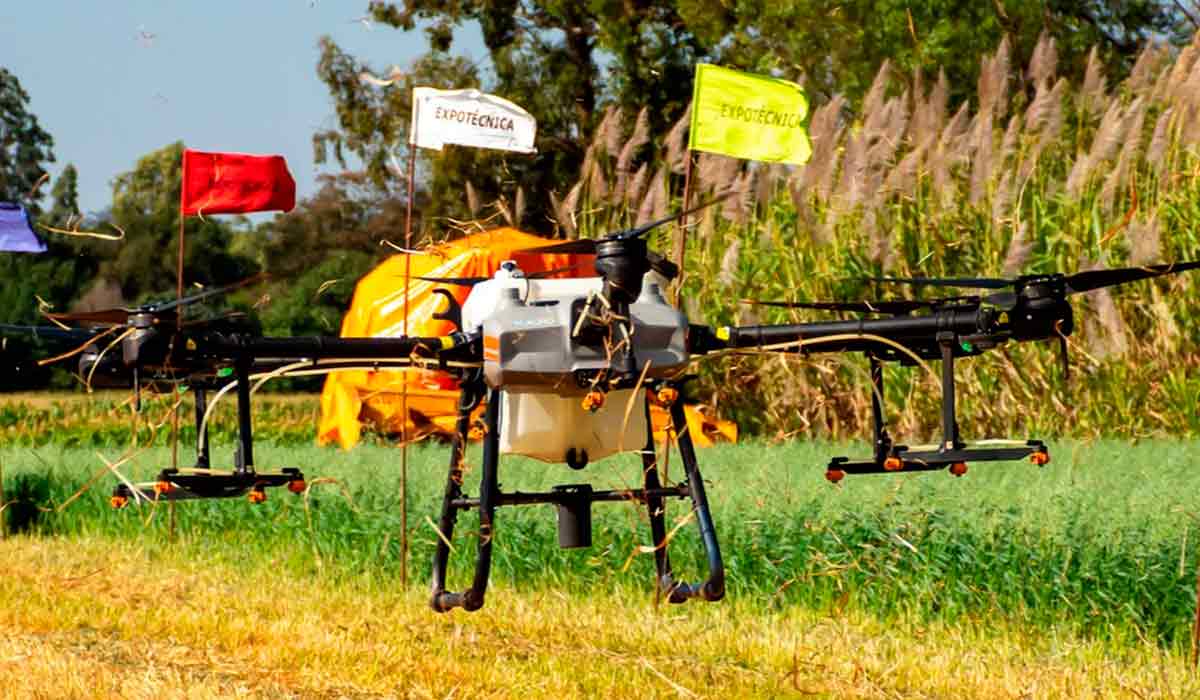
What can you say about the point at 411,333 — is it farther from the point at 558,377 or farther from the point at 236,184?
the point at 558,377

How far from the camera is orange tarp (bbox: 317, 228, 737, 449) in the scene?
1559 centimetres

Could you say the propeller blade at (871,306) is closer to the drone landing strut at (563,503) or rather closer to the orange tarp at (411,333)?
the drone landing strut at (563,503)

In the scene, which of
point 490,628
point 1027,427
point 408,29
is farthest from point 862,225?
point 408,29

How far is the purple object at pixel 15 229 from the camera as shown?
1144 centimetres

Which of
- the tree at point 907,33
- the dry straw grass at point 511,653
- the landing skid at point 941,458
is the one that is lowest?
A: the dry straw grass at point 511,653

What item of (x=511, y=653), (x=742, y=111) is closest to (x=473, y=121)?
(x=742, y=111)

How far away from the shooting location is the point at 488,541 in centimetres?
464

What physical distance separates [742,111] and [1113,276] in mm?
2112

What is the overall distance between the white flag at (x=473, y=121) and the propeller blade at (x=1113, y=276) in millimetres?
2574

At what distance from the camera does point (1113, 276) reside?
4.79m

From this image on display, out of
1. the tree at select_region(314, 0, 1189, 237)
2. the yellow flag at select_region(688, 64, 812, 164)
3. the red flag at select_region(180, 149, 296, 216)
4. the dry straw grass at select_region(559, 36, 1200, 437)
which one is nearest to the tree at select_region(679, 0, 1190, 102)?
the tree at select_region(314, 0, 1189, 237)

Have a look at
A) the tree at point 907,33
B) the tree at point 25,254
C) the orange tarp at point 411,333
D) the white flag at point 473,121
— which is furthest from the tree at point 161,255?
the white flag at point 473,121

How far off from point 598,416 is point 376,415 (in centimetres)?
1248

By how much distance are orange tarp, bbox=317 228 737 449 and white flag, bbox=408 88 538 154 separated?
7178mm
